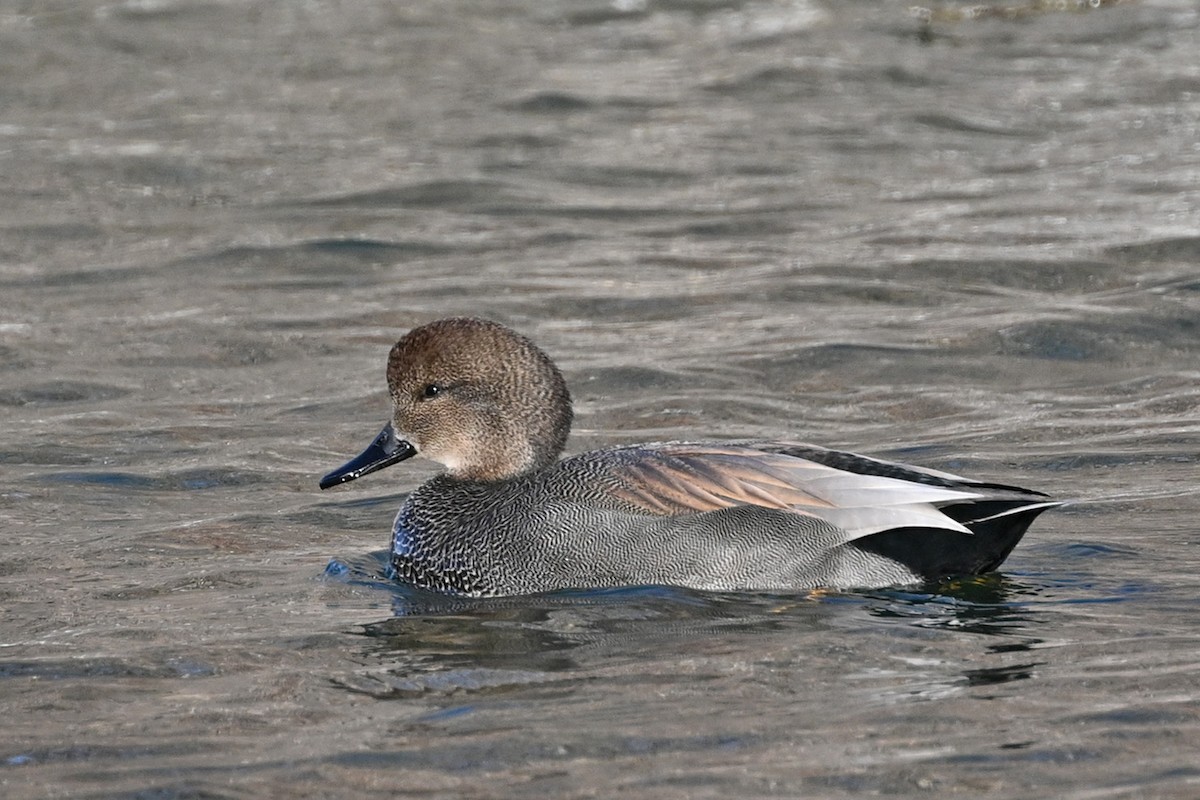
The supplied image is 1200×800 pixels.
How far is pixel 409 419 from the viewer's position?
21.5ft

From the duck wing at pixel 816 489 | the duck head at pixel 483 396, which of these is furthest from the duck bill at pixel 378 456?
the duck wing at pixel 816 489

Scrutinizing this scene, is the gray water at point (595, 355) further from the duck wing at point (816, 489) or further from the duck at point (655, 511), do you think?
the duck wing at point (816, 489)

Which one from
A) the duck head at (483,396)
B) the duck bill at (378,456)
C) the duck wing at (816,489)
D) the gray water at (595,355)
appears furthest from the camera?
the duck bill at (378,456)

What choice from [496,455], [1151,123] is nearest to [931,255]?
[1151,123]

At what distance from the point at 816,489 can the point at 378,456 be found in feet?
5.04

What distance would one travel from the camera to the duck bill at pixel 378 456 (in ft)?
21.7

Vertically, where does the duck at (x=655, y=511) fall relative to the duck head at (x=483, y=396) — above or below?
below

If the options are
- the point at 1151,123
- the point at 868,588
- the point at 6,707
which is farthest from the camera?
the point at 1151,123

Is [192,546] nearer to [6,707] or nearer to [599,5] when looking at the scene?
[6,707]

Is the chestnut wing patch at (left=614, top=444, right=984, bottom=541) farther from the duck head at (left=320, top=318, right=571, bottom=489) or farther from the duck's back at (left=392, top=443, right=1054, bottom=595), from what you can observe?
the duck head at (left=320, top=318, right=571, bottom=489)

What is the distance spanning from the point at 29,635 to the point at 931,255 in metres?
6.34

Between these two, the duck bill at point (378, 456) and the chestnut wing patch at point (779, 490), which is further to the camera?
the duck bill at point (378, 456)

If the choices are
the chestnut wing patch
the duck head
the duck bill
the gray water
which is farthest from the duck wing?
the duck bill

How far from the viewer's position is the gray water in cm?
478
